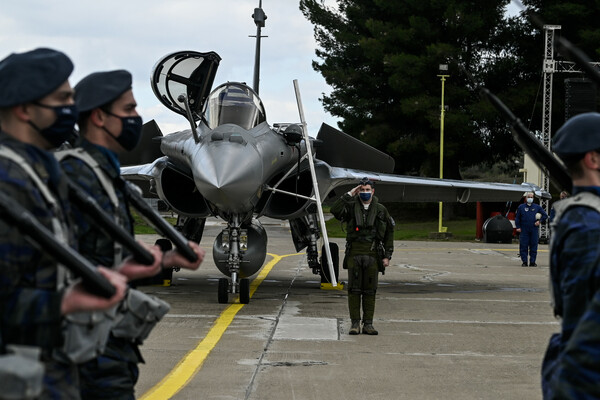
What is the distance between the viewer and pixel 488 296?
15344 mm

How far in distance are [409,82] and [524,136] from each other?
45.0 meters

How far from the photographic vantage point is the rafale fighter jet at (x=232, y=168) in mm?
12508

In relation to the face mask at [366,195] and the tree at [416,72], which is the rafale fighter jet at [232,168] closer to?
the face mask at [366,195]

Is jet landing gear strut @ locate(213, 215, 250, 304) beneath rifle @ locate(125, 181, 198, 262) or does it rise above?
beneath

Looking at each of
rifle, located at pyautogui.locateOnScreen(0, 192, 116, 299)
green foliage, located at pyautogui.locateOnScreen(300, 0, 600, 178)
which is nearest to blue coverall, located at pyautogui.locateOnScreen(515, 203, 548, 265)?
rifle, located at pyautogui.locateOnScreen(0, 192, 116, 299)

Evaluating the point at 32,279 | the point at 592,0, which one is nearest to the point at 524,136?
the point at 32,279

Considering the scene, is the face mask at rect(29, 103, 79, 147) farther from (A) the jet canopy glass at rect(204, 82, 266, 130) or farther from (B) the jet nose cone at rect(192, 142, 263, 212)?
(A) the jet canopy glass at rect(204, 82, 266, 130)

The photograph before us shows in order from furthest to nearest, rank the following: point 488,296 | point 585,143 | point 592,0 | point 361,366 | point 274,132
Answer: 1. point 592,0
2. point 488,296
3. point 274,132
4. point 361,366
5. point 585,143

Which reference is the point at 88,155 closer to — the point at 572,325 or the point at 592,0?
the point at 572,325

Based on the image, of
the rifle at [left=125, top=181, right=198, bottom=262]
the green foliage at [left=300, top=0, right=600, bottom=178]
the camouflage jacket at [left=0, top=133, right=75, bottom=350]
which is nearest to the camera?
the camouflage jacket at [left=0, top=133, right=75, bottom=350]

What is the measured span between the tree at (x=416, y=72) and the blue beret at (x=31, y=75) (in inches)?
1679

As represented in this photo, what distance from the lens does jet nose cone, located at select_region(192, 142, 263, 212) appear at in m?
12.1

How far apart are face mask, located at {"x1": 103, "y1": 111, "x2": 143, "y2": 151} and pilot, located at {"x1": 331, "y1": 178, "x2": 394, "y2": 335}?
6.88 meters

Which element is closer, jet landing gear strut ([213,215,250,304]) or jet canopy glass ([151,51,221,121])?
jet landing gear strut ([213,215,250,304])
